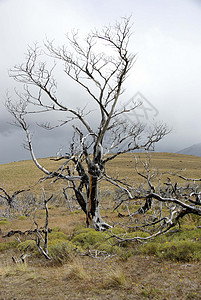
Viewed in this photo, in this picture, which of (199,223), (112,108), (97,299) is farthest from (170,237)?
(112,108)

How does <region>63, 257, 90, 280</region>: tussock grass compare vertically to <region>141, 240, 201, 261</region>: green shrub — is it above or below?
above

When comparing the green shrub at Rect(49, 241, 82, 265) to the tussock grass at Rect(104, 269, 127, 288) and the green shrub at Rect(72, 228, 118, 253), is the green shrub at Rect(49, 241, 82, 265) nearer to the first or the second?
the green shrub at Rect(72, 228, 118, 253)

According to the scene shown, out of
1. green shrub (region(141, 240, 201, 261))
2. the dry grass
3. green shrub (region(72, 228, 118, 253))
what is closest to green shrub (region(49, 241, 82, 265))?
green shrub (region(72, 228, 118, 253))

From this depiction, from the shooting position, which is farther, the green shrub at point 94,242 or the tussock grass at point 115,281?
the green shrub at point 94,242

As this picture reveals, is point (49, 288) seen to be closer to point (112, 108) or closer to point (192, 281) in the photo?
point (192, 281)

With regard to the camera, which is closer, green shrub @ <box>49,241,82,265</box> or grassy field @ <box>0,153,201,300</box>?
grassy field @ <box>0,153,201,300</box>

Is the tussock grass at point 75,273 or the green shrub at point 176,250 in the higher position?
the tussock grass at point 75,273

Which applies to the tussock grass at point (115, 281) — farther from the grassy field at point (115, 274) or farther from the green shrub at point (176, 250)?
the green shrub at point (176, 250)

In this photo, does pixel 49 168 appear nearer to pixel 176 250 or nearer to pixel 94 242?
pixel 94 242

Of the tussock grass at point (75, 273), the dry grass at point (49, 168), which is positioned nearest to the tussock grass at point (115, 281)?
the tussock grass at point (75, 273)

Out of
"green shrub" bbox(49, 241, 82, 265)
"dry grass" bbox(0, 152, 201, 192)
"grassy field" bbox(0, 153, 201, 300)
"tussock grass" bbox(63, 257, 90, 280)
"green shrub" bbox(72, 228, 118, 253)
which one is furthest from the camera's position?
"dry grass" bbox(0, 152, 201, 192)

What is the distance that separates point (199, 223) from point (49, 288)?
7.01 meters

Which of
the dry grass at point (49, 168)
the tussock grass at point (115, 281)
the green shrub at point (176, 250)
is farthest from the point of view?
the dry grass at point (49, 168)

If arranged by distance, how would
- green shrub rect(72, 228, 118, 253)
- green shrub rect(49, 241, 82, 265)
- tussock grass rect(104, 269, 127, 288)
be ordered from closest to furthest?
tussock grass rect(104, 269, 127, 288) < green shrub rect(49, 241, 82, 265) < green shrub rect(72, 228, 118, 253)
